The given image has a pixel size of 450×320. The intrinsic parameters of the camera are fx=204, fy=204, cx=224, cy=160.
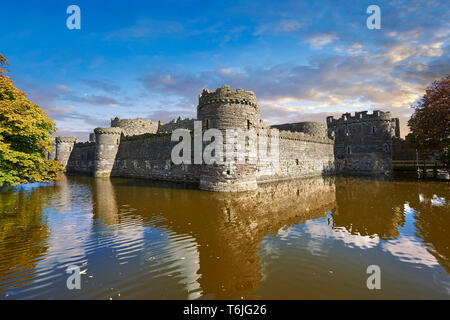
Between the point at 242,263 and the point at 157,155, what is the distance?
67.6 ft

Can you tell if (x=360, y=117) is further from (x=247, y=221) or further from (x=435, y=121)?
(x=247, y=221)

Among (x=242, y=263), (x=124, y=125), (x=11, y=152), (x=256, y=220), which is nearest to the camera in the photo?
(x=242, y=263)

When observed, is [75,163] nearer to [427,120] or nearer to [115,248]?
A: [115,248]

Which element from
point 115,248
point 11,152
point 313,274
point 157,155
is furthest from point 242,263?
point 157,155

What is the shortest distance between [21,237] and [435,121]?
32.6 m

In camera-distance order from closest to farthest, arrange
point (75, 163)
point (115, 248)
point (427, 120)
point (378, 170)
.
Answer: point (115, 248), point (427, 120), point (378, 170), point (75, 163)

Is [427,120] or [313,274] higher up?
[427,120]

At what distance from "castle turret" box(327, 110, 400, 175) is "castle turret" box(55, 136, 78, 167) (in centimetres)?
4557

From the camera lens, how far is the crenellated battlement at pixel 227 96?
14703 millimetres

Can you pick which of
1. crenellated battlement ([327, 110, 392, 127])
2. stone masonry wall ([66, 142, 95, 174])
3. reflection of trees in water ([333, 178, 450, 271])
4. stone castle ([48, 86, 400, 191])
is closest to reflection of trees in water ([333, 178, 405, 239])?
reflection of trees in water ([333, 178, 450, 271])

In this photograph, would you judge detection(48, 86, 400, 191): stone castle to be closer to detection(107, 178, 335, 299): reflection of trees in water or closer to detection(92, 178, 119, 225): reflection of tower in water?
detection(107, 178, 335, 299): reflection of trees in water

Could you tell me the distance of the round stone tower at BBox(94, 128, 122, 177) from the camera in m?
27.3

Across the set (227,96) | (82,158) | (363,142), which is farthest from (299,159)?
(82,158)

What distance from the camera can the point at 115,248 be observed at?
564cm
